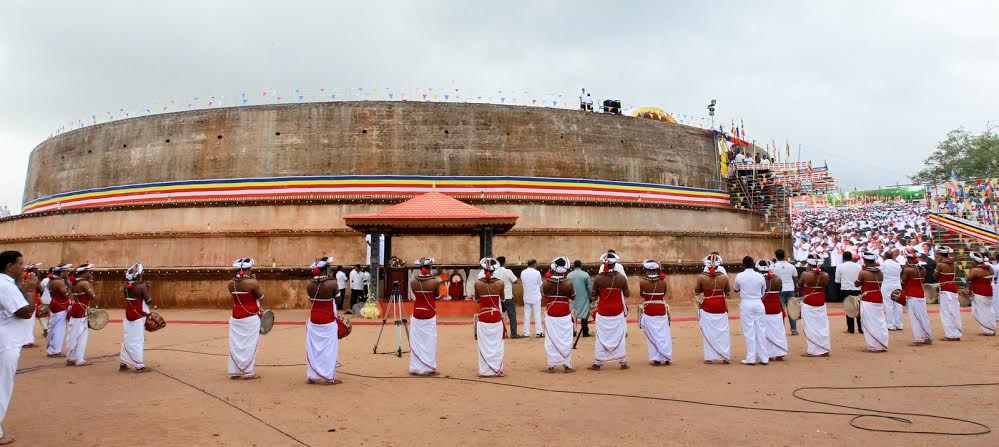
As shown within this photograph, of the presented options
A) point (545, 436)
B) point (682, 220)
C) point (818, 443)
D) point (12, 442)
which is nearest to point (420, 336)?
point (545, 436)

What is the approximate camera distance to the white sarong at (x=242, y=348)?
691 centimetres

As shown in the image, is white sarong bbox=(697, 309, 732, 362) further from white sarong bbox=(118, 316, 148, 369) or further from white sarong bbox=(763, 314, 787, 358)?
white sarong bbox=(118, 316, 148, 369)

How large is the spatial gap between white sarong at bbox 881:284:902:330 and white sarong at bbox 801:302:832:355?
361 cm

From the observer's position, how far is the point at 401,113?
21047 millimetres

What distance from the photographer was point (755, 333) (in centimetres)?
775

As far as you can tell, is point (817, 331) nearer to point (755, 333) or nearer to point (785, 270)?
point (755, 333)

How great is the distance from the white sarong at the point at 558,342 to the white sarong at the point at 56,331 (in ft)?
24.9

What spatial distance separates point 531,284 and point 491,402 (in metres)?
5.06

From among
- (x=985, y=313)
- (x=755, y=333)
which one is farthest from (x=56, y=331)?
(x=985, y=313)

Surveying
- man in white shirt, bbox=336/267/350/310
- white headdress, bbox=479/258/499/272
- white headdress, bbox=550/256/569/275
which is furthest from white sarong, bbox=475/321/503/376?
man in white shirt, bbox=336/267/350/310

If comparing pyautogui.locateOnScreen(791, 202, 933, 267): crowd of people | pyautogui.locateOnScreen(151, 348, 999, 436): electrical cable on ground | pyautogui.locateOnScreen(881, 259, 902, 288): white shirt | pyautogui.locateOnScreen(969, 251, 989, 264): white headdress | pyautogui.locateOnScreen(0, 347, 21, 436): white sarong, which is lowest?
pyautogui.locateOnScreen(151, 348, 999, 436): electrical cable on ground

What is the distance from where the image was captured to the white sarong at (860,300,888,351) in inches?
334

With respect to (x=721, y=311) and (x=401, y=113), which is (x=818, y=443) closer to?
(x=721, y=311)

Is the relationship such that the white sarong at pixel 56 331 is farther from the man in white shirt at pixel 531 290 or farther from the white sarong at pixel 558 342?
the white sarong at pixel 558 342
